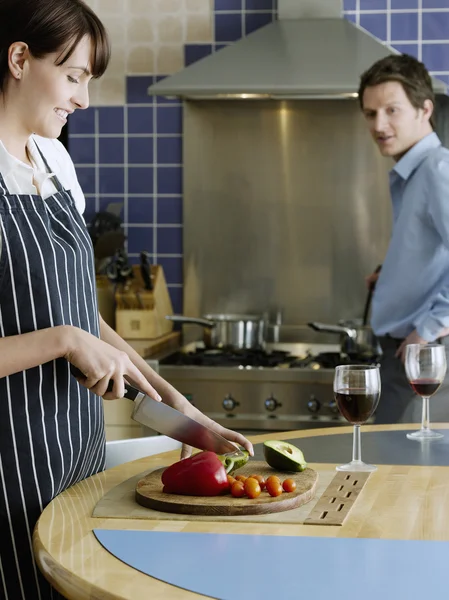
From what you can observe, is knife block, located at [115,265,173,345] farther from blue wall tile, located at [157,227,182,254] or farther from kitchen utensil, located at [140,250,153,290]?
blue wall tile, located at [157,227,182,254]

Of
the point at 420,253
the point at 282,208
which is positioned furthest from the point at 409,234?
the point at 282,208

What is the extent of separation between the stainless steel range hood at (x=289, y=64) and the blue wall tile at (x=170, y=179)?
0.48 meters

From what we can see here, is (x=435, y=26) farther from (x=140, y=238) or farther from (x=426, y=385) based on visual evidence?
(x=426, y=385)

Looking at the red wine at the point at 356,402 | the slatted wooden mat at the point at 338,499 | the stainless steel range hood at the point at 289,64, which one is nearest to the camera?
the slatted wooden mat at the point at 338,499

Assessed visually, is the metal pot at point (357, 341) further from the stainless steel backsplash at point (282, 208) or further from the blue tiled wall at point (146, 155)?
the blue tiled wall at point (146, 155)

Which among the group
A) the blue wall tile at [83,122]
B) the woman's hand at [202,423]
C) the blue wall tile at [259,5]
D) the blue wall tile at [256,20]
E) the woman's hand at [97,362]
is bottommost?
the woman's hand at [202,423]

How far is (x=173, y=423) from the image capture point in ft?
4.79

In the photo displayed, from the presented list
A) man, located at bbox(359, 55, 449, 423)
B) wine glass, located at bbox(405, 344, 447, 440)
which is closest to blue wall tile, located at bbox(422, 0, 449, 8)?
man, located at bbox(359, 55, 449, 423)

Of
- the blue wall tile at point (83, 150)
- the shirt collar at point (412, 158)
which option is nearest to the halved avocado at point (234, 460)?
the shirt collar at point (412, 158)

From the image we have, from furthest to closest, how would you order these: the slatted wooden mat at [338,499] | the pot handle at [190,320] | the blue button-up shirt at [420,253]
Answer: the pot handle at [190,320], the blue button-up shirt at [420,253], the slatted wooden mat at [338,499]

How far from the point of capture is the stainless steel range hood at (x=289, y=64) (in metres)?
3.04

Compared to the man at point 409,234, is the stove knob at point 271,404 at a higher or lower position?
lower

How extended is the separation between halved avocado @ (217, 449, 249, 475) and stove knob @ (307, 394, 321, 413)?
57.6 inches

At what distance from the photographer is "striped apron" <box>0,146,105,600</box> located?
145 centimetres
